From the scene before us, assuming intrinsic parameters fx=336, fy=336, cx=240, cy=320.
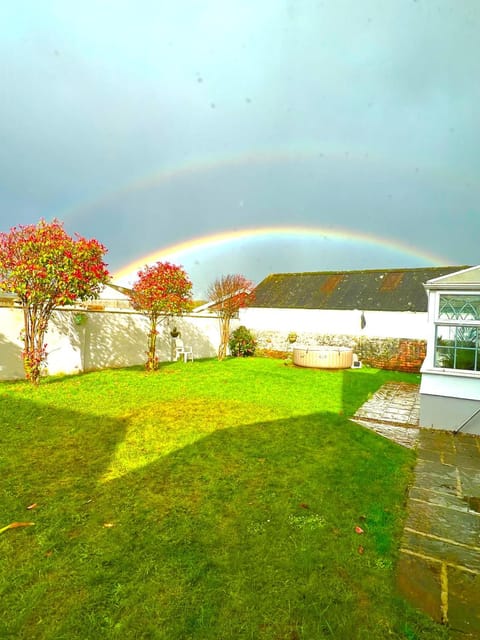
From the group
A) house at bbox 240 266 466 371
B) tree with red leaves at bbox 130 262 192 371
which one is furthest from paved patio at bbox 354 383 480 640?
house at bbox 240 266 466 371

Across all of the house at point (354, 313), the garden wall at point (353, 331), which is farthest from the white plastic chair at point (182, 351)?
the house at point (354, 313)

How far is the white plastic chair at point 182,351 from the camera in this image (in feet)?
45.9

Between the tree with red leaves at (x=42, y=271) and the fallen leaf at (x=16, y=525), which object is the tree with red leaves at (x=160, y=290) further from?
the fallen leaf at (x=16, y=525)

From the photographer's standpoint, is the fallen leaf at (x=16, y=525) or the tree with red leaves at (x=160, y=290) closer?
the fallen leaf at (x=16, y=525)

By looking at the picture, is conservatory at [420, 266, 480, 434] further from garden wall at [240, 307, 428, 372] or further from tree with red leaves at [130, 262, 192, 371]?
garden wall at [240, 307, 428, 372]

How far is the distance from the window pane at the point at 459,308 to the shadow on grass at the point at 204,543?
9.81 ft

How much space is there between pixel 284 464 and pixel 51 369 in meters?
8.33

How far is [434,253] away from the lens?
23984 mm

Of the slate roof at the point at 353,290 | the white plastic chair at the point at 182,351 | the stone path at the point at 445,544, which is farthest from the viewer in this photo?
the slate roof at the point at 353,290

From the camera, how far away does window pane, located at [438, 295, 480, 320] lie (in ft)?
19.4

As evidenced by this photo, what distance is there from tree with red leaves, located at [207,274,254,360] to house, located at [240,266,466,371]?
8.55 feet

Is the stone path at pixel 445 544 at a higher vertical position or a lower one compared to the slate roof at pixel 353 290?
lower

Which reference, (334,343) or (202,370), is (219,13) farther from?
(334,343)

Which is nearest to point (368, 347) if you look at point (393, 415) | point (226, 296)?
point (226, 296)
